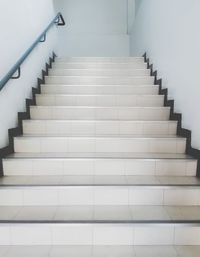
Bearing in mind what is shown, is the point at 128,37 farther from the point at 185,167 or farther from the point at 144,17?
the point at 185,167

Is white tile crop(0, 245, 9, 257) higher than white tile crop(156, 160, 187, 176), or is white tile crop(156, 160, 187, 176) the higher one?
white tile crop(156, 160, 187, 176)

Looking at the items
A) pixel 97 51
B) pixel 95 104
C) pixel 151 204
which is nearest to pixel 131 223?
pixel 151 204

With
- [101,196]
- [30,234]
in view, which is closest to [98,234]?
[101,196]

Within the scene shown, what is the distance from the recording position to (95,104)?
3.57 meters

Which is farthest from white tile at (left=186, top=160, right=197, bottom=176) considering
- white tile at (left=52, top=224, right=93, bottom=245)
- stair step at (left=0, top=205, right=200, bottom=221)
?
white tile at (left=52, top=224, right=93, bottom=245)

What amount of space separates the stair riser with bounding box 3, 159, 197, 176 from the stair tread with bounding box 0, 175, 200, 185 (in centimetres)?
5

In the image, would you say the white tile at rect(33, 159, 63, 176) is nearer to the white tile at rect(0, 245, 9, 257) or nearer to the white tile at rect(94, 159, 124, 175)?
the white tile at rect(94, 159, 124, 175)

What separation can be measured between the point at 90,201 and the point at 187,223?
80 centimetres

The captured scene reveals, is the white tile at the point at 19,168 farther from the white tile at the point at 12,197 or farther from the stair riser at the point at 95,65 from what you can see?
the stair riser at the point at 95,65

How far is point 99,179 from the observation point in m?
2.30

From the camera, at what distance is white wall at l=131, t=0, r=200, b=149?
8.46 feet

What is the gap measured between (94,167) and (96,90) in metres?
1.74

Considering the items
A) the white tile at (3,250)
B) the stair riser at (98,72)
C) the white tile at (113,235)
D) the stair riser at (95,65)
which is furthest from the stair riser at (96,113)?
the white tile at (3,250)

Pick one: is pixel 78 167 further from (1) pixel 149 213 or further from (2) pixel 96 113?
(2) pixel 96 113
